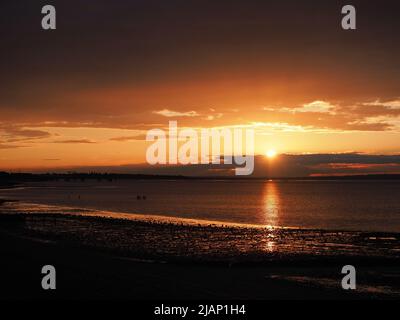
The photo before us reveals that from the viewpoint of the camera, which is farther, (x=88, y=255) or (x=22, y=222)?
(x=22, y=222)

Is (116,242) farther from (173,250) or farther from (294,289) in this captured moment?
(294,289)

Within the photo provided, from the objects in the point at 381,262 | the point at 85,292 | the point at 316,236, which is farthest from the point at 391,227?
the point at 85,292

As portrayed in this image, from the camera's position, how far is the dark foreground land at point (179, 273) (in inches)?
722

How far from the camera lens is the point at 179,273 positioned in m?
23.1

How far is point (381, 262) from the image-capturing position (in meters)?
28.9

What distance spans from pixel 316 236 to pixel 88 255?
939 inches

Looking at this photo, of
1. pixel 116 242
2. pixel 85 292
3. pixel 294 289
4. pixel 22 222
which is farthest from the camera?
pixel 22 222

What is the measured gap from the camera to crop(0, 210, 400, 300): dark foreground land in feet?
60.2

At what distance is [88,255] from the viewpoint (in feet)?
93.5
